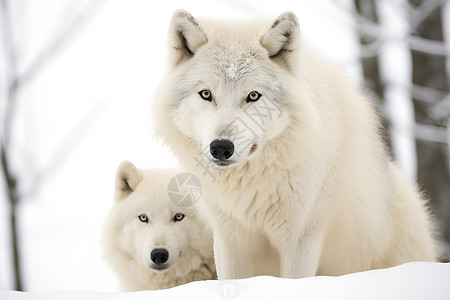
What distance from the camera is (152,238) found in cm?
469

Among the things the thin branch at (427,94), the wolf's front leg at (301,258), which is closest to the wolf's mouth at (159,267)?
the wolf's front leg at (301,258)

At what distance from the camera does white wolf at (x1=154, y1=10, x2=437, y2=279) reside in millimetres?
3586

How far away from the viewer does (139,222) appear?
498 cm

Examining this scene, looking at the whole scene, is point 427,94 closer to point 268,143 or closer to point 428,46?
point 428,46

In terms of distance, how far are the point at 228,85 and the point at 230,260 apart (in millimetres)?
1368

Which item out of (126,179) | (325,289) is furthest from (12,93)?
(325,289)

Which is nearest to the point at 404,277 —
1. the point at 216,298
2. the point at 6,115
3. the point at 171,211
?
the point at 216,298

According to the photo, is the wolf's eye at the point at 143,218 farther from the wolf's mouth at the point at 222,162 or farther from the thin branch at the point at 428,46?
the thin branch at the point at 428,46

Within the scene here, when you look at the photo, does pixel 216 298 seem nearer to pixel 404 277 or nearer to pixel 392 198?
pixel 404 277

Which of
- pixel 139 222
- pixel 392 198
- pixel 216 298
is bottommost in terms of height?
pixel 216 298

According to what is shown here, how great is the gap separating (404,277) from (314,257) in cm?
101

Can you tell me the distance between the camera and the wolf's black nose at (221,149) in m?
3.35

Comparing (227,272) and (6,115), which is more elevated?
(6,115)

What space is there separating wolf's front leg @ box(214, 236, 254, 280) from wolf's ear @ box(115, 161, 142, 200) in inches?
54.5
